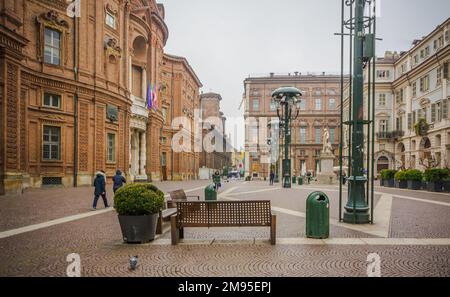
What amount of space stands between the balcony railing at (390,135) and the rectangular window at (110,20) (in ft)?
130

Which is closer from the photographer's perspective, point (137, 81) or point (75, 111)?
point (75, 111)

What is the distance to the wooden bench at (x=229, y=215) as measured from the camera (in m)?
6.91

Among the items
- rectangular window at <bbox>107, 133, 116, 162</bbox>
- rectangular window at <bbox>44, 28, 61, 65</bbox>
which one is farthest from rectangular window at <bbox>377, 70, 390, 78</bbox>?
rectangular window at <bbox>44, 28, 61, 65</bbox>

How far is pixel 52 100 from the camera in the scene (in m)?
24.6

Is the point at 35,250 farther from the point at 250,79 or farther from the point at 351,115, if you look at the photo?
the point at 250,79

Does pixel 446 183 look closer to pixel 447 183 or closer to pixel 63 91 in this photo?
pixel 447 183

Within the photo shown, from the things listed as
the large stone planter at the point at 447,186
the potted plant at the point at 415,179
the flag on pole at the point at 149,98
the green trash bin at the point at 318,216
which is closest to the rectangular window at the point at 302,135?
the flag on pole at the point at 149,98

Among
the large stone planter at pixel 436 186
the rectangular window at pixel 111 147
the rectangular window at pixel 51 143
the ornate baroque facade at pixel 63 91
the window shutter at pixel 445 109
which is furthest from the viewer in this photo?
the window shutter at pixel 445 109

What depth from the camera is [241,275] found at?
5008mm

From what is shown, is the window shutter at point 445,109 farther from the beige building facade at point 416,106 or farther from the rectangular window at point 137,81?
the rectangular window at point 137,81

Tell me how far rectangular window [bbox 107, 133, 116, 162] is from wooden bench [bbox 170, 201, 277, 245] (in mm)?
23936

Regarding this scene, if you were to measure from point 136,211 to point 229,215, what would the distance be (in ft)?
5.93

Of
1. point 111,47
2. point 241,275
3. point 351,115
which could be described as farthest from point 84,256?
point 111,47

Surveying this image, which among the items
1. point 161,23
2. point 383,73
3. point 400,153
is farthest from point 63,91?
point 383,73
